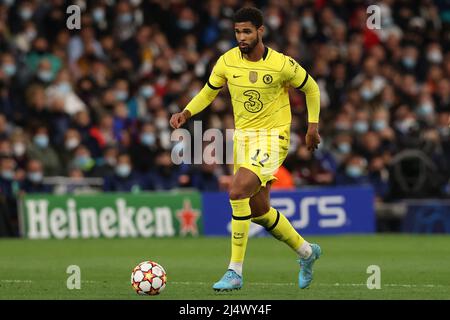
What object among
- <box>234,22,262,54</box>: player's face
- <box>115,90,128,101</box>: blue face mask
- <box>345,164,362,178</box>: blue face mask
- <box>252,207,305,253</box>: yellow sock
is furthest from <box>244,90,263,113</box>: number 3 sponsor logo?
<box>115,90,128,101</box>: blue face mask

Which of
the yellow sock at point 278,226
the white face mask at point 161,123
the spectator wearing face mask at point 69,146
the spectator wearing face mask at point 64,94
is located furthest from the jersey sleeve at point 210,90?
the white face mask at point 161,123

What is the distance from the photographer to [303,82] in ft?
36.7

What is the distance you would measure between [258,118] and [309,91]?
573mm

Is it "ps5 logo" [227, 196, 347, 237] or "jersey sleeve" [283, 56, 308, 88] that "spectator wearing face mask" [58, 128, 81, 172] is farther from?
"jersey sleeve" [283, 56, 308, 88]

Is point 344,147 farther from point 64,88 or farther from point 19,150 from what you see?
point 19,150

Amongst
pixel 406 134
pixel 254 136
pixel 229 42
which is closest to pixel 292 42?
pixel 229 42

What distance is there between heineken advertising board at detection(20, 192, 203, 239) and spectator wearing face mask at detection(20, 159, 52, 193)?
0.84 meters

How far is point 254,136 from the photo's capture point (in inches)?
436

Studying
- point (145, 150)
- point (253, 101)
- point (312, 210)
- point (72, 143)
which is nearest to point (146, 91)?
point (145, 150)

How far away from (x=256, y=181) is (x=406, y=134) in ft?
38.6

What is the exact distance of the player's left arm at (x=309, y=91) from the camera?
36.2 feet

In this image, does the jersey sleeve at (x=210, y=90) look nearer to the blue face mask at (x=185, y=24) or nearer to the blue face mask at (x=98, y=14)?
the blue face mask at (x=98, y=14)

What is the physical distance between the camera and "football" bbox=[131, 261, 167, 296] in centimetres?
1027

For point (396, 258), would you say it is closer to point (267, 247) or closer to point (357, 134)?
point (267, 247)
